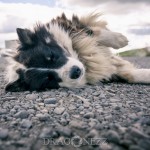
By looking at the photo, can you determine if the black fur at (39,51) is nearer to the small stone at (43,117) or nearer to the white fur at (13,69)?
the white fur at (13,69)

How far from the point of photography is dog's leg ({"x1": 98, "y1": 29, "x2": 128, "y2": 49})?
20.1 ft

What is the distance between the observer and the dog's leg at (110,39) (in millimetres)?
6117

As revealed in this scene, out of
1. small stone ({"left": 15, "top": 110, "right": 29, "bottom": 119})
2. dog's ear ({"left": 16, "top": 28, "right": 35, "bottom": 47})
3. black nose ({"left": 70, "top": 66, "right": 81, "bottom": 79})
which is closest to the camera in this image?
small stone ({"left": 15, "top": 110, "right": 29, "bottom": 119})

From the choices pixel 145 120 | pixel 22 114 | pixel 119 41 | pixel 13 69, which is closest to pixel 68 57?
pixel 13 69

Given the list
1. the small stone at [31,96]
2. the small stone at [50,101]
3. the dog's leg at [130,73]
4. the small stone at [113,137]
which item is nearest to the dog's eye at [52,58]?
the small stone at [31,96]

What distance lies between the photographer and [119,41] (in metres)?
6.18

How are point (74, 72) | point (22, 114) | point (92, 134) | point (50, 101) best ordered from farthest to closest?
point (74, 72), point (50, 101), point (22, 114), point (92, 134)

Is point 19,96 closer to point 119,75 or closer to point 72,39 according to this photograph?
point 72,39

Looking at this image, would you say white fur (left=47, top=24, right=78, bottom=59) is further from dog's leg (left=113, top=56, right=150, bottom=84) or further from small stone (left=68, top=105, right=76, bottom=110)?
small stone (left=68, top=105, right=76, bottom=110)

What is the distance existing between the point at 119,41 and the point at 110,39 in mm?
177

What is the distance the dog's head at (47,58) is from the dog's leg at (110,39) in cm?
74

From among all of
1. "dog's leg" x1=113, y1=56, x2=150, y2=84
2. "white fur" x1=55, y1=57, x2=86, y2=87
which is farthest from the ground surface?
"dog's leg" x1=113, y1=56, x2=150, y2=84

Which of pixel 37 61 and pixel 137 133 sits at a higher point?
pixel 37 61

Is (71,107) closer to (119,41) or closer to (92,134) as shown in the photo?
(92,134)
